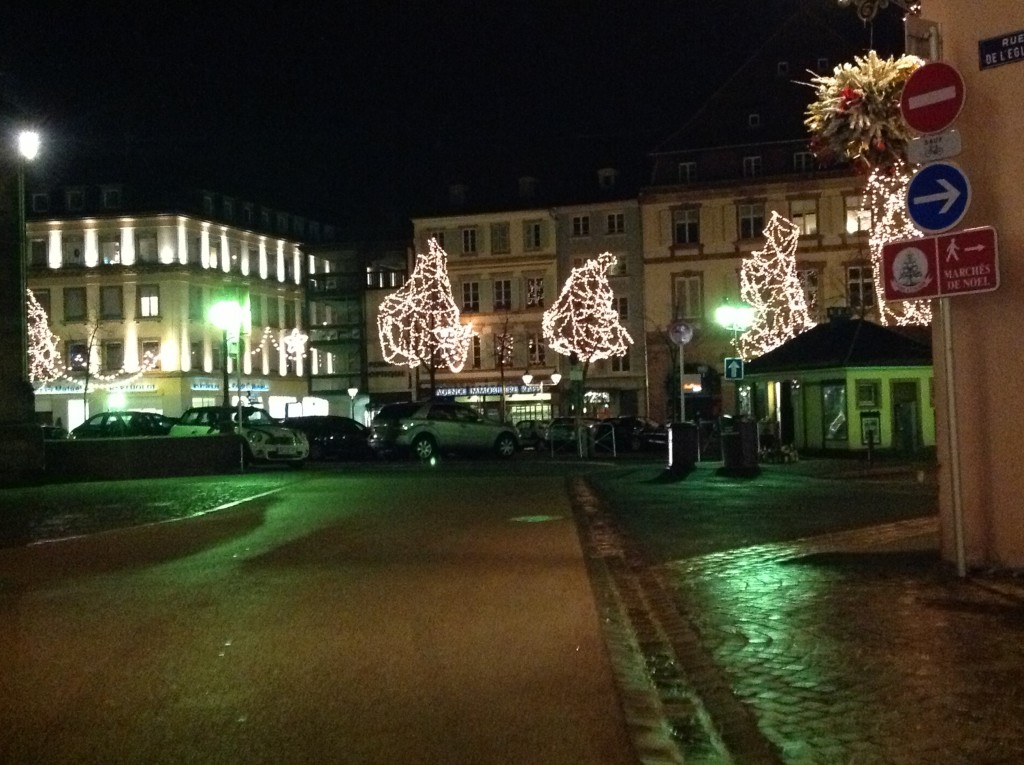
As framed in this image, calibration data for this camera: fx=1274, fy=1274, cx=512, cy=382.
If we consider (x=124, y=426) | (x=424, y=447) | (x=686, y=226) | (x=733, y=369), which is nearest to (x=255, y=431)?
(x=124, y=426)

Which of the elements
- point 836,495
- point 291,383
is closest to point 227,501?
point 836,495

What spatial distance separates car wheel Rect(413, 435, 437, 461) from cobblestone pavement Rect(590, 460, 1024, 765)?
2304 cm

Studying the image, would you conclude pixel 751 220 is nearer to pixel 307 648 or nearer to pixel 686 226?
pixel 686 226

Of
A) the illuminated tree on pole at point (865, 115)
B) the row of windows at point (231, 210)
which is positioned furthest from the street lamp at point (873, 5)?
the row of windows at point (231, 210)

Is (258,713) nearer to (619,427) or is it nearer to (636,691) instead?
(636,691)

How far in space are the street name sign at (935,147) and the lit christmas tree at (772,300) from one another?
42.3m

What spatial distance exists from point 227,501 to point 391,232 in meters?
56.2

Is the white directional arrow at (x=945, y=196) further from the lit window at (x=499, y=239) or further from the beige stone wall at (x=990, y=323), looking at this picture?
the lit window at (x=499, y=239)

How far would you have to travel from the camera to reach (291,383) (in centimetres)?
8088

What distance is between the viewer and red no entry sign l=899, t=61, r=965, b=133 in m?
9.84

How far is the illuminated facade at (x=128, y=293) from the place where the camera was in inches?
2825

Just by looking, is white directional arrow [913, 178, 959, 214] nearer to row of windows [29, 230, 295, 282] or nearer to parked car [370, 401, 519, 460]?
parked car [370, 401, 519, 460]

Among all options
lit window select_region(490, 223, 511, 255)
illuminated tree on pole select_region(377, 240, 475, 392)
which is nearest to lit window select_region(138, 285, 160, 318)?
illuminated tree on pole select_region(377, 240, 475, 392)

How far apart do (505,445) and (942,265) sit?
98.2ft
